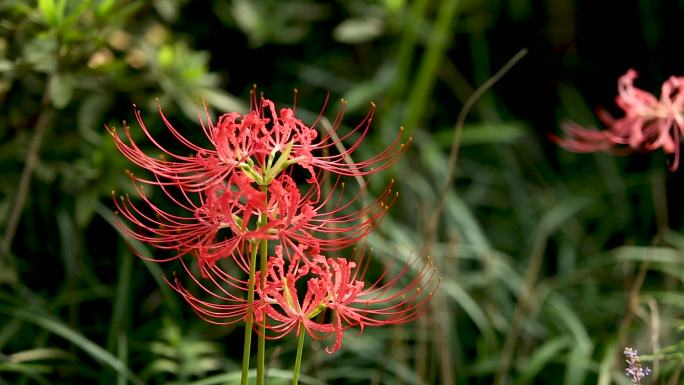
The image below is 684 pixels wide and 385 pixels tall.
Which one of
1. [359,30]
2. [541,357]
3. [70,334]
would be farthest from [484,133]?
[70,334]

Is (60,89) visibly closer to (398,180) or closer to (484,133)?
(398,180)

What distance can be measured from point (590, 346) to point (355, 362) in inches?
27.4

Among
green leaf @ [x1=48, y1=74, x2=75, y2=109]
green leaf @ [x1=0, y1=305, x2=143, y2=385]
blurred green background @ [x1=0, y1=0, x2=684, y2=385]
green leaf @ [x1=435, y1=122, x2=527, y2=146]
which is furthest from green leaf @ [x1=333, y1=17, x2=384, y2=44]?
green leaf @ [x1=0, y1=305, x2=143, y2=385]

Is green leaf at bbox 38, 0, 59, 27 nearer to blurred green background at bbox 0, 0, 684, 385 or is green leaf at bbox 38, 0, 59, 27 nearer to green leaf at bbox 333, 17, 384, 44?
blurred green background at bbox 0, 0, 684, 385

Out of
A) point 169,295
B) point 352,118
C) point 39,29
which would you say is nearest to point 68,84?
point 39,29

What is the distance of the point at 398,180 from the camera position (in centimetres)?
334

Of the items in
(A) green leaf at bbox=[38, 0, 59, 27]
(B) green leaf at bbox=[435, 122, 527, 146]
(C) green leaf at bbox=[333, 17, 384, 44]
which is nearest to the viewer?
(A) green leaf at bbox=[38, 0, 59, 27]

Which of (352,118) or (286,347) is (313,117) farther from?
(286,347)

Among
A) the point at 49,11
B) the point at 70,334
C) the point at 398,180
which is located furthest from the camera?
the point at 398,180

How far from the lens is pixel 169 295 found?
9.34 feet

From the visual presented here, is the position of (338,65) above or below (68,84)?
above

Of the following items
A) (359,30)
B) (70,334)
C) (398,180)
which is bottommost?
(70,334)

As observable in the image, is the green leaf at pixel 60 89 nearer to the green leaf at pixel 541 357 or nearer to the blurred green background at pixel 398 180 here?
the blurred green background at pixel 398 180

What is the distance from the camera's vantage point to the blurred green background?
7.99 feet
